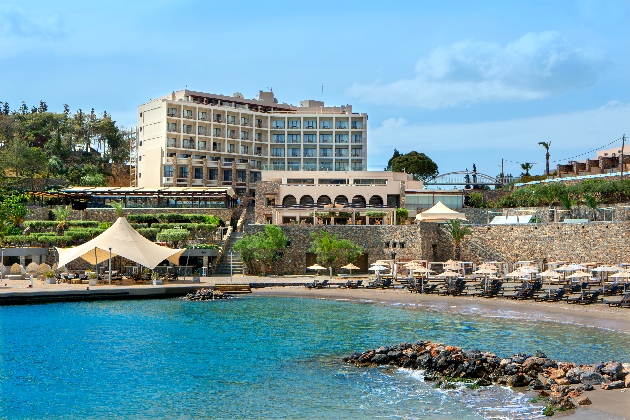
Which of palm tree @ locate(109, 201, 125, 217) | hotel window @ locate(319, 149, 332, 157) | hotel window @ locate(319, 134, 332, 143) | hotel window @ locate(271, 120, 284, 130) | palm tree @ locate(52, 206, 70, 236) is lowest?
palm tree @ locate(52, 206, 70, 236)

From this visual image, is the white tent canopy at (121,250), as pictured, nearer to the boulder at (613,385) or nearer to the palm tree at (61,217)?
the palm tree at (61,217)

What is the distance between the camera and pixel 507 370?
20.1 meters

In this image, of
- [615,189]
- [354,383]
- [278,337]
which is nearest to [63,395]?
[354,383]

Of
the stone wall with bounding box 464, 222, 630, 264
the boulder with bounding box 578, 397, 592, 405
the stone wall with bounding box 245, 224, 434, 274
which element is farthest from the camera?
the stone wall with bounding box 245, 224, 434, 274

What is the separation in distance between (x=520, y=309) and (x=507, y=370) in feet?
51.1

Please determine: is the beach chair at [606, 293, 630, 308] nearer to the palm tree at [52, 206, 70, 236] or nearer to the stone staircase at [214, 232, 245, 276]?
the stone staircase at [214, 232, 245, 276]

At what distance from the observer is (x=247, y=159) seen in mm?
88938

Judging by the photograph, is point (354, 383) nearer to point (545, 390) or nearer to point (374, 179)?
point (545, 390)

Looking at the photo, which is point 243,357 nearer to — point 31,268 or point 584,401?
point 584,401

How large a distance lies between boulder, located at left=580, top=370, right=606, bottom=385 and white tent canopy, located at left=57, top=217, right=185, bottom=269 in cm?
2860

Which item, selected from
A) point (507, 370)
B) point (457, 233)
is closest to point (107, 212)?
point (457, 233)

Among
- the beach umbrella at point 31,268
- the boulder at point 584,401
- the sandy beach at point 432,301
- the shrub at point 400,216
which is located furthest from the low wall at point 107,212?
the boulder at point 584,401

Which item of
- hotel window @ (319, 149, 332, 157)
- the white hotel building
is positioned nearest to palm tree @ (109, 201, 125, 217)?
the white hotel building

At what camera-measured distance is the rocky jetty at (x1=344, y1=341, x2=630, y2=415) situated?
716 inches
